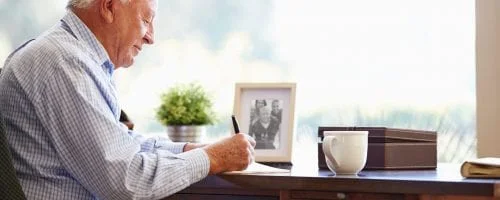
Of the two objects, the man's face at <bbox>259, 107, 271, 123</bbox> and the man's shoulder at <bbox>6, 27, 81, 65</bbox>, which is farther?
the man's face at <bbox>259, 107, 271, 123</bbox>

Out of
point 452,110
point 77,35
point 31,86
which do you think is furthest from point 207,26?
point 31,86

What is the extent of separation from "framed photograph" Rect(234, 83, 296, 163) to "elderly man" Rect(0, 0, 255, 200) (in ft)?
1.97

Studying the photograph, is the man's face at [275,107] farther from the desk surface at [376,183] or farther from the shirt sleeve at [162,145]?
the desk surface at [376,183]

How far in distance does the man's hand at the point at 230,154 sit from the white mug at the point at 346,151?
18cm

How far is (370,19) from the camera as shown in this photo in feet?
8.50

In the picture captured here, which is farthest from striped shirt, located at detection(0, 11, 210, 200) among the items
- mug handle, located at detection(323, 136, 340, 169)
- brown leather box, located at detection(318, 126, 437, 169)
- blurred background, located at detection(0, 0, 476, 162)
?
blurred background, located at detection(0, 0, 476, 162)

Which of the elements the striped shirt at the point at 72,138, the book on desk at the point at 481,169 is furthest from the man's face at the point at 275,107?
the book on desk at the point at 481,169

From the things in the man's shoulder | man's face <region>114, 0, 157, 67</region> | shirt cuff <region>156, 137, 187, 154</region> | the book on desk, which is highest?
man's face <region>114, 0, 157, 67</region>

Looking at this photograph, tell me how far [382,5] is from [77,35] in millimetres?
1247

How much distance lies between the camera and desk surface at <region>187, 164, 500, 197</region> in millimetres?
1374

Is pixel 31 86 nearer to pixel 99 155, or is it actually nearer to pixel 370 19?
pixel 99 155

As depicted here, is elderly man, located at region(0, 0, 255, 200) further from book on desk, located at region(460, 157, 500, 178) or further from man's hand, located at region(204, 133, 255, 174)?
book on desk, located at region(460, 157, 500, 178)

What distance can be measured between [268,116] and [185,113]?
40 cm

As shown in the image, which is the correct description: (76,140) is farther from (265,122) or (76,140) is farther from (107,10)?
(265,122)
